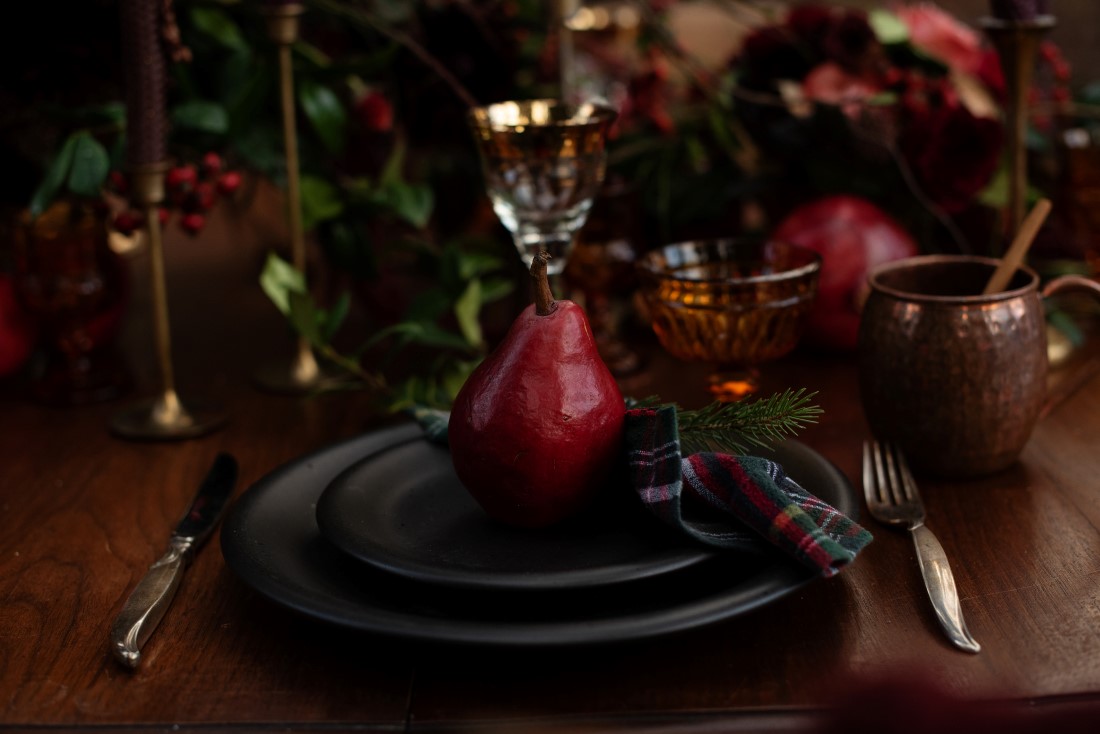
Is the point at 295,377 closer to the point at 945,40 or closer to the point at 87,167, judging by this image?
the point at 87,167

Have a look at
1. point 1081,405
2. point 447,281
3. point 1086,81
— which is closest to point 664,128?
point 447,281

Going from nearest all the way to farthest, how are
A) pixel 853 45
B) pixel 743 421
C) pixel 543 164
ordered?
pixel 743 421 < pixel 543 164 < pixel 853 45

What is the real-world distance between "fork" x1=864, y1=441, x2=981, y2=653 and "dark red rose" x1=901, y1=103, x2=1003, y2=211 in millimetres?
293

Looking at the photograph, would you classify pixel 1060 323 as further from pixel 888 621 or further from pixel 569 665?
pixel 569 665

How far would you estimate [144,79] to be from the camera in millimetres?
725

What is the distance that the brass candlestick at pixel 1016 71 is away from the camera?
2.60 ft

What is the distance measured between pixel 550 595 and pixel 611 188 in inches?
19.4

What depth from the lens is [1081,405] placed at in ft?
2.51

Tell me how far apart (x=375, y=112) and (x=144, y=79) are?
287mm

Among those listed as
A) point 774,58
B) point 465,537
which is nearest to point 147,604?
point 465,537

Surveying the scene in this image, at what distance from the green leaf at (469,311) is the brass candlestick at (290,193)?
12 centimetres

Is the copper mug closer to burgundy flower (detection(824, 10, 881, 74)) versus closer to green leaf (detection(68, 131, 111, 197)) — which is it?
burgundy flower (detection(824, 10, 881, 74))

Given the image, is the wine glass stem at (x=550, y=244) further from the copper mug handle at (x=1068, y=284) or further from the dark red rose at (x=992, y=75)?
the dark red rose at (x=992, y=75)

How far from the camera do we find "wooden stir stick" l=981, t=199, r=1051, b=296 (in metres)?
0.63
